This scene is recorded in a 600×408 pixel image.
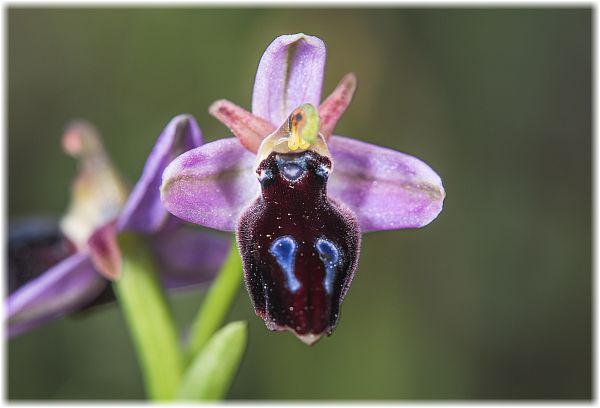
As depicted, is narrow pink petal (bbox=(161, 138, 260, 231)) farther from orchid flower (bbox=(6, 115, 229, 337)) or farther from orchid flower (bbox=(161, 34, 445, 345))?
orchid flower (bbox=(6, 115, 229, 337))

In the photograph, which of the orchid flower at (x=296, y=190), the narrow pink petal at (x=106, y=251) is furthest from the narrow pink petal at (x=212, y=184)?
the narrow pink petal at (x=106, y=251)

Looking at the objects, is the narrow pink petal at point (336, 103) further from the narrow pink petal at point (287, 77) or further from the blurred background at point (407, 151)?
the blurred background at point (407, 151)

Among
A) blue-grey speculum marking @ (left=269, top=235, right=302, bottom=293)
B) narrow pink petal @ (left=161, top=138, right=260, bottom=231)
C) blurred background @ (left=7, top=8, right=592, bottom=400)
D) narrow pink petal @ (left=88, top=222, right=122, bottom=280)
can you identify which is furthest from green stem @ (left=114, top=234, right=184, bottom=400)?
blurred background @ (left=7, top=8, right=592, bottom=400)

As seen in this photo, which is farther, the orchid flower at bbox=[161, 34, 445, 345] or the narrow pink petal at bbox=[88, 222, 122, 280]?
the narrow pink petal at bbox=[88, 222, 122, 280]

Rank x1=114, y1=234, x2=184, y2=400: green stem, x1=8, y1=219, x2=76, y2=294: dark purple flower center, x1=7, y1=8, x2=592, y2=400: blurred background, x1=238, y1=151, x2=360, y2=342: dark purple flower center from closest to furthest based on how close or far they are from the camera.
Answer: x1=238, y1=151, x2=360, y2=342: dark purple flower center → x1=114, y1=234, x2=184, y2=400: green stem → x1=8, y1=219, x2=76, y2=294: dark purple flower center → x1=7, y1=8, x2=592, y2=400: blurred background

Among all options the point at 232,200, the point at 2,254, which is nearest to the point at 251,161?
the point at 232,200

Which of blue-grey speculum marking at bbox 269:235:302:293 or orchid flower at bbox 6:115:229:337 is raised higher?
blue-grey speculum marking at bbox 269:235:302:293

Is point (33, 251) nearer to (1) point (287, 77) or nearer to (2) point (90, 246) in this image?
(2) point (90, 246)

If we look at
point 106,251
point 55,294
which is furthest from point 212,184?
point 55,294
